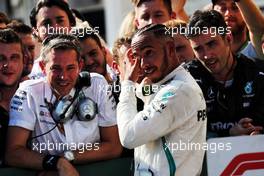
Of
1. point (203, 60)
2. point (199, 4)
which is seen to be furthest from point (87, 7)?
point (203, 60)

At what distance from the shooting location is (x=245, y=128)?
5.21m

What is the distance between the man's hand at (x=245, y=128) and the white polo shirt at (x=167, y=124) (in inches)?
17.7

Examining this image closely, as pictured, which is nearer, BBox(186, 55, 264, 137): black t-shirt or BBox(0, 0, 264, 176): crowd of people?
BBox(0, 0, 264, 176): crowd of people

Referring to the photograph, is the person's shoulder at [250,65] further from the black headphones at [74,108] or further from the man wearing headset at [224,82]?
the black headphones at [74,108]

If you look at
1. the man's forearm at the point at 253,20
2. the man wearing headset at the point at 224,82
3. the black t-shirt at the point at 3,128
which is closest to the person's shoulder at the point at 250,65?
the man wearing headset at the point at 224,82

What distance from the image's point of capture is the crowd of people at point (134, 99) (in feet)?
15.6

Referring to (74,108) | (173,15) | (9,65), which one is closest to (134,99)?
(74,108)

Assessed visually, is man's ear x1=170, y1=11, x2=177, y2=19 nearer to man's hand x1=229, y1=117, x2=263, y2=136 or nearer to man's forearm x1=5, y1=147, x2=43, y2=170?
man's hand x1=229, y1=117, x2=263, y2=136

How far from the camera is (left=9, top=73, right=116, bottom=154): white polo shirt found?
A: 512 centimetres

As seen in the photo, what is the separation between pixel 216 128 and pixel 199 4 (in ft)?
28.3

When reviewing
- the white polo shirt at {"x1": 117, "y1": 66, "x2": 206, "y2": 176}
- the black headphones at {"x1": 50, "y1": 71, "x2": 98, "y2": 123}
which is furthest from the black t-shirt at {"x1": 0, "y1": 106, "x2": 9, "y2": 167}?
the white polo shirt at {"x1": 117, "y1": 66, "x2": 206, "y2": 176}

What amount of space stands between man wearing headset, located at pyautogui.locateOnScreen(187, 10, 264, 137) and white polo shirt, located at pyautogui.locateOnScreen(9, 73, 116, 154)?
74cm

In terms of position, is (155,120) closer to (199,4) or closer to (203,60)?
(203,60)

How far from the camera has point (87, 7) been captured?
16781 mm
